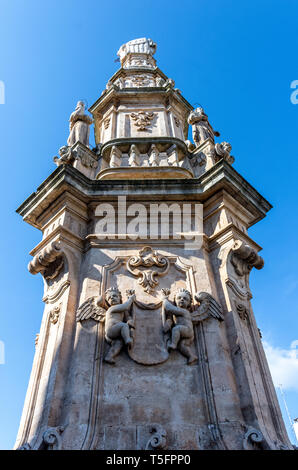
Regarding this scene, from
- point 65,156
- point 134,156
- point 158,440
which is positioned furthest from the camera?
point 134,156

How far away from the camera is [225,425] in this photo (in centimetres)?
597

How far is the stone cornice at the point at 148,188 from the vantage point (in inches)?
348

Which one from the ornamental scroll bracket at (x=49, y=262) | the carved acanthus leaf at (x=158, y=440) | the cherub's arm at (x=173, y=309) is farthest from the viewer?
the ornamental scroll bracket at (x=49, y=262)

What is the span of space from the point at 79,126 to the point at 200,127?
373cm

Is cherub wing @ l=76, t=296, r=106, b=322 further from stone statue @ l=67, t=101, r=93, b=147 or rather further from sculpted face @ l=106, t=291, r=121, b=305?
stone statue @ l=67, t=101, r=93, b=147

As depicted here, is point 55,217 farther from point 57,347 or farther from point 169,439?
point 169,439

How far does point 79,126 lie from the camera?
11914mm

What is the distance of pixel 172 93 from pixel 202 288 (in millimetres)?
9799

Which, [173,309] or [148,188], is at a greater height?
[148,188]

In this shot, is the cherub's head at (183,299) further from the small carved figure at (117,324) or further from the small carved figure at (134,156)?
the small carved figure at (134,156)

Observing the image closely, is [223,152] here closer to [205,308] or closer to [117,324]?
[205,308]

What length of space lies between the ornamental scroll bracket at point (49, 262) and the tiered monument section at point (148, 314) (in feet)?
0.10

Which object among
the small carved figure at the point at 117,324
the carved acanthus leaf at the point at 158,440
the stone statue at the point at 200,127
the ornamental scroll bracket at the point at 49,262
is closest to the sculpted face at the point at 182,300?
the small carved figure at the point at 117,324

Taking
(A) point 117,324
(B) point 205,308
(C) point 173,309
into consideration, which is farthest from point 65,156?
(B) point 205,308
